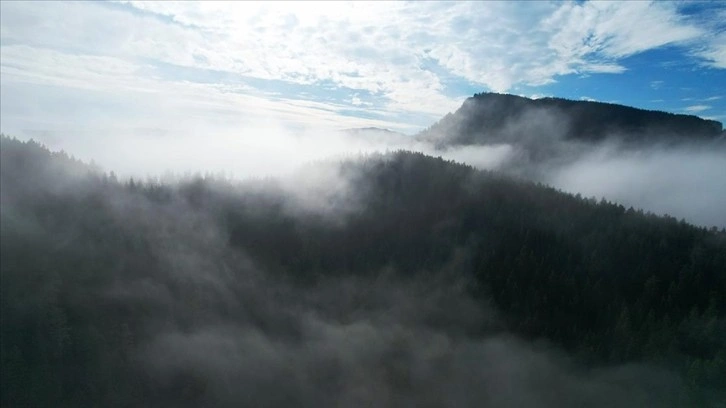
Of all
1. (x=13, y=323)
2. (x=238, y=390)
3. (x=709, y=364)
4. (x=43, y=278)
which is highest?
(x=709, y=364)

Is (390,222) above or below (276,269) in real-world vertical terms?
above

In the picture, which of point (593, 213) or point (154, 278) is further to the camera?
point (593, 213)

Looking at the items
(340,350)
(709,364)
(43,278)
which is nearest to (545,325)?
(709,364)

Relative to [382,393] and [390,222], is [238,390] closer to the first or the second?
[382,393]

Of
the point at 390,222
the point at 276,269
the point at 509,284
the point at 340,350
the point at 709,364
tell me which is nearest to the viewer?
the point at 709,364

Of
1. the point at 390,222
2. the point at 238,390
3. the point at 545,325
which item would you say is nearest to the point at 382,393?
the point at 238,390

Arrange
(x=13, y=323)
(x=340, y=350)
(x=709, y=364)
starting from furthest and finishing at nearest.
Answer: (x=340, y=350) < (x=13, y=323) < (x=709, y=364)

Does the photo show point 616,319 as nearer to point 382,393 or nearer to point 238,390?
point 382,393
